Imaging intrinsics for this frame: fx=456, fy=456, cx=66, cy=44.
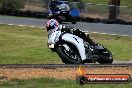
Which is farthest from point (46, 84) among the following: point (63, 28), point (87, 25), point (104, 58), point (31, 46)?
point (87, 25)

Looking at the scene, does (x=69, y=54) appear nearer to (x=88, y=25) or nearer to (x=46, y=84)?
(x=46, y=84)

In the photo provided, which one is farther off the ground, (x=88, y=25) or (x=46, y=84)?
(x=46, y=84)

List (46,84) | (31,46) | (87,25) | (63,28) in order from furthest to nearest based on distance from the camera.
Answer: (87,25) < (31,46) < (63,28) < (46,84)

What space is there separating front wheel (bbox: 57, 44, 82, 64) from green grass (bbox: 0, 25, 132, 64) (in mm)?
3447

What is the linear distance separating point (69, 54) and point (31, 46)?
27.1 feet

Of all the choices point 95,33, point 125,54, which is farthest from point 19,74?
point 95,33

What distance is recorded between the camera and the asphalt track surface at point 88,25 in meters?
27.5

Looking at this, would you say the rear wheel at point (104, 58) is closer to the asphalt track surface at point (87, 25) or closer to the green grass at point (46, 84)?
the green grass at point (46, 84)

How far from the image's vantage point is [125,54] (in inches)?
723

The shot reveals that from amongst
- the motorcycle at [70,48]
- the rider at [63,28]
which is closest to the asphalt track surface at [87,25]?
the rider at [63,28]

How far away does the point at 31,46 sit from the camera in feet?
67.9

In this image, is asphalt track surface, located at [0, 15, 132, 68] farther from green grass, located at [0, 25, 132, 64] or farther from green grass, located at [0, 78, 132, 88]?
green grass, located at [0, 78, 132, 88]

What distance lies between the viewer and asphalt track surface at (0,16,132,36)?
27514 mm

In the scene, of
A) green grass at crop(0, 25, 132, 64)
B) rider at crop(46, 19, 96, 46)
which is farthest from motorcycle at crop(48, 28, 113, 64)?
green grass at crop(0, 25, 132, 64)
